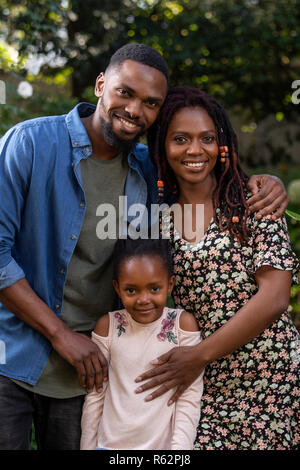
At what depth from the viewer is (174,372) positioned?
7.23 ft

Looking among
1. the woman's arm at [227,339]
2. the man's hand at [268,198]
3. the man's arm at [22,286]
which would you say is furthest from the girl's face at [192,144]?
the man's arm at [22,286]

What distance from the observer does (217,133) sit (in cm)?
245

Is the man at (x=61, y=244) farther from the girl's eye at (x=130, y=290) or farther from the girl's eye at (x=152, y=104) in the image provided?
the girl's eye at (x=130, y=290)

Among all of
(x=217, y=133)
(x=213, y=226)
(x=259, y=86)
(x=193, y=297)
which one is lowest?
(x=193, y=297)

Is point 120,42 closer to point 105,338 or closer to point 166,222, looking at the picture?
point 166,222

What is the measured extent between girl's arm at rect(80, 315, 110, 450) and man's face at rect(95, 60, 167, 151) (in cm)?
78

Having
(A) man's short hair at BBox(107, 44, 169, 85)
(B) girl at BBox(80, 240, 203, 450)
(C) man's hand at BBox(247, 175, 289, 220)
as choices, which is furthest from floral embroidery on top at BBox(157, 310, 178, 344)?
(A) man's short hair at BBox(107, 44, 169, 85)

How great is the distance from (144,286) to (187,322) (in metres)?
0.24

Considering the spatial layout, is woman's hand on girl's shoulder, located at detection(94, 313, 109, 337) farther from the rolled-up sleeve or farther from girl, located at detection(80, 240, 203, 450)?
the rolled-up sleeve

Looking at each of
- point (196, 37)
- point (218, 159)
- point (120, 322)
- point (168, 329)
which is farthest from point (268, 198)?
point (196, 37)

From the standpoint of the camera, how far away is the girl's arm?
2.28 m
